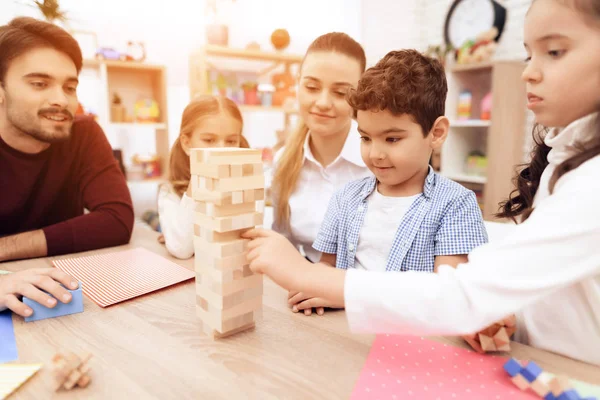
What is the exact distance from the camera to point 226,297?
66 centimetres

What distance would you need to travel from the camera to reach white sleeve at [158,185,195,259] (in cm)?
111

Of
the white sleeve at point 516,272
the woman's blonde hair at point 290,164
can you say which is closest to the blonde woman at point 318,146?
the woman's blonde hair at point 290,164

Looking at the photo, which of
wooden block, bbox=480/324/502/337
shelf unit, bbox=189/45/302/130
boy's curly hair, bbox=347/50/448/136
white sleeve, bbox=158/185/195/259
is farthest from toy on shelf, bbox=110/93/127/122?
wooden block, bbox=480/324/502/337

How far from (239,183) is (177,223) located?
0.58 metres

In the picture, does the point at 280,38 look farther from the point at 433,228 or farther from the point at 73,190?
the point at 433,228

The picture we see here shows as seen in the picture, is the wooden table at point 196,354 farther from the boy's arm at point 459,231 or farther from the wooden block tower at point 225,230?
the boy's arm at point 459,231

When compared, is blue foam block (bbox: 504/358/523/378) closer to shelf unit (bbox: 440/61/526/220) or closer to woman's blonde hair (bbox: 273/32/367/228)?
woman's blonde hair (bbox: 273/32/367/228)

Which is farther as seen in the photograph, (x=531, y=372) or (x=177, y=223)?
(x=177, y=223)

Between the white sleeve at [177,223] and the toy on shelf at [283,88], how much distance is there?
2.22m

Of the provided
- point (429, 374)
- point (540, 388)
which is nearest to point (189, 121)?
point (429, 374)

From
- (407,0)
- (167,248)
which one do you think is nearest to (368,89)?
(167,248)

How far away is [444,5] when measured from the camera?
3.54m

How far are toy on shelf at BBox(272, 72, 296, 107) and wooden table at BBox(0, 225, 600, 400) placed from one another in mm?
2740

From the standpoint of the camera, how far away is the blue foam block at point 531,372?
0.52 m
